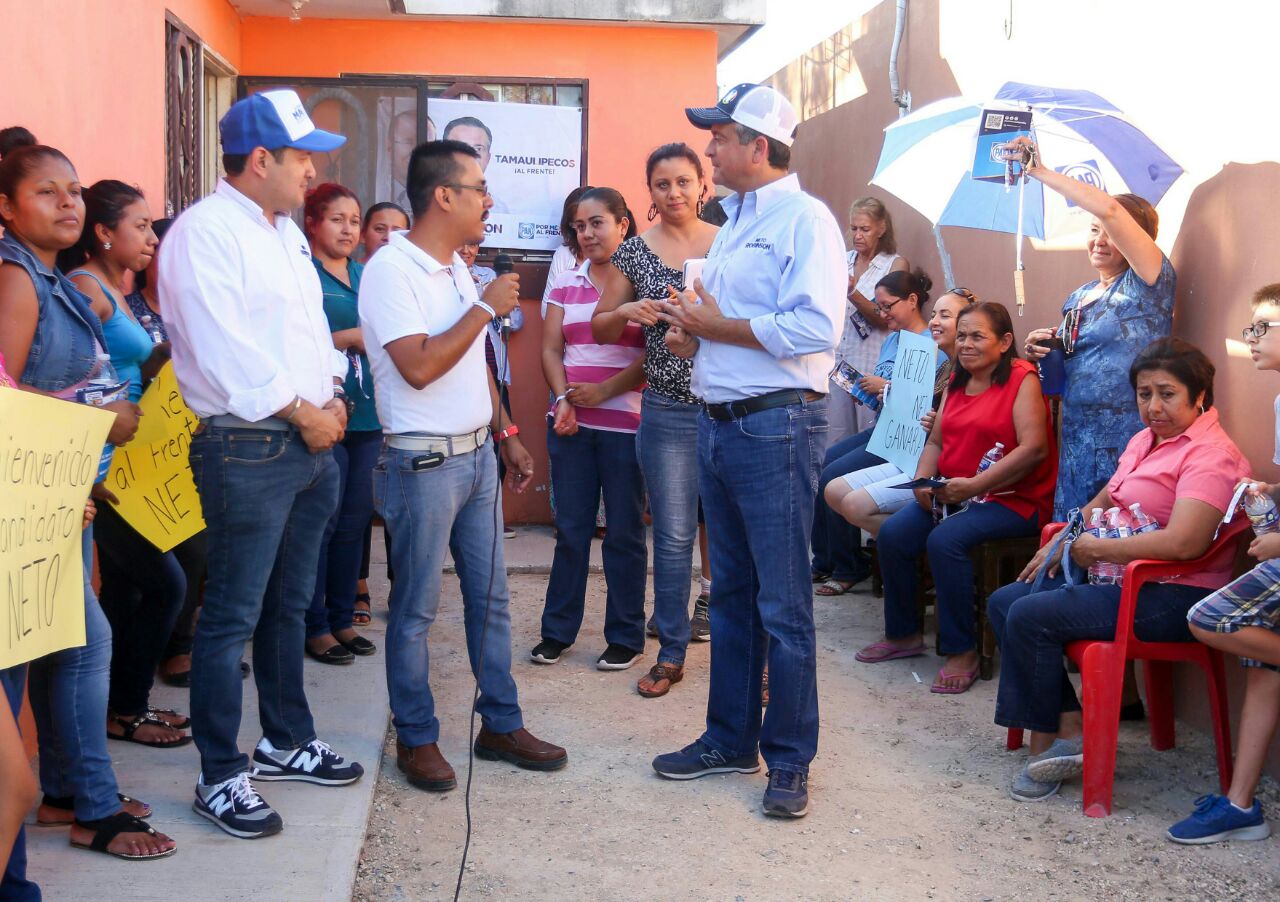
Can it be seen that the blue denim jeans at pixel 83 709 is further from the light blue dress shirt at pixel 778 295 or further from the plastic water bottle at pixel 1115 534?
the plastic water bottle at pixel 1115 534

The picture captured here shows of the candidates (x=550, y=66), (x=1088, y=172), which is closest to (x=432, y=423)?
(x=1088, y=172)

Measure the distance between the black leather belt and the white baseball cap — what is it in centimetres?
82

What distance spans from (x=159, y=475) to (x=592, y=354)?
6.50 ft

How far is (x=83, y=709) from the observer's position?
328cm

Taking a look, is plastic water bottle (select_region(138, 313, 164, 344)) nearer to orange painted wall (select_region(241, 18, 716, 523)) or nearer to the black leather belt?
the black leather belt

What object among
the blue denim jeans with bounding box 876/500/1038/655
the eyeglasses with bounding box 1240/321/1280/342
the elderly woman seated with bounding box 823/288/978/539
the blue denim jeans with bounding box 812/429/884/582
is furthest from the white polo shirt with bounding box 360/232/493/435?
the blue denim jeans with bounding box 812/429/884/582

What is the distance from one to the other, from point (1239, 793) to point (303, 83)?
20.8ft

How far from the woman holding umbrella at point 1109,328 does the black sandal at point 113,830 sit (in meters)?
3.64

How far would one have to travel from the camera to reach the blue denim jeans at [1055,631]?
167 inches

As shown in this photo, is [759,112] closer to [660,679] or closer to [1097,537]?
[1097,537]

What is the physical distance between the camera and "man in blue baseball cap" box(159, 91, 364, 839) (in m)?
3.45

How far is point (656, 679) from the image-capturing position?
5312mm

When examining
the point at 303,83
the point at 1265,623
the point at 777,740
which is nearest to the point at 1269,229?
the point at 1265,623

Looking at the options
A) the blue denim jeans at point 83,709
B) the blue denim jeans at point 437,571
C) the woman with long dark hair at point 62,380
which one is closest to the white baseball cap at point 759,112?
the blue denim jeans at point 437,571
